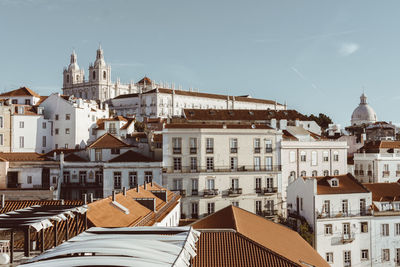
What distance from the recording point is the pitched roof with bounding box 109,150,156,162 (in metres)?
50.3

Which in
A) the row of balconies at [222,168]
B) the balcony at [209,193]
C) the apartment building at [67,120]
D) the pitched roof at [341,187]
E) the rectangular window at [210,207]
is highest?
the apartment building at [67,120]

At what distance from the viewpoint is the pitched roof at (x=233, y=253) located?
19406mm

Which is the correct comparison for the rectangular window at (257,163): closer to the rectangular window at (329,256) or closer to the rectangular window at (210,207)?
the rectangular window at (210,207)

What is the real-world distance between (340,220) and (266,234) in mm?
17476

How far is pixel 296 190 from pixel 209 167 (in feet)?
35.8

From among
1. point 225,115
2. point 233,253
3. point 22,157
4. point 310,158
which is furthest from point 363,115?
point 233,253

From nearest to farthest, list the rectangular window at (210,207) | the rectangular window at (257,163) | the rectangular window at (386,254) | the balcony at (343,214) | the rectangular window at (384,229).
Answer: the balcony at (343,214) < the rectangular window at (386,254) < the rectangular window at (384,229) < the rectangular window at (210,207) < the rectangular window at (257,163)

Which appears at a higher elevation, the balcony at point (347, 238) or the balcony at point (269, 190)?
the balcony at point (269, 190)

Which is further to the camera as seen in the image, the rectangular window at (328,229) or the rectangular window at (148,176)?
the rectangular window at (148,176)

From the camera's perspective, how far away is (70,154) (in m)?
57.6

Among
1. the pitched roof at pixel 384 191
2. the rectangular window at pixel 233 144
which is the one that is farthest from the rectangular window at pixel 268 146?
the pitched roof at pixel 384 191

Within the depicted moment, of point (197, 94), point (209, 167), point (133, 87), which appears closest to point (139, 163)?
point (209, 167)

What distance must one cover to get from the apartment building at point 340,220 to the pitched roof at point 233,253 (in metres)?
20.1

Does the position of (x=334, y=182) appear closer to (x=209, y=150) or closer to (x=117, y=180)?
(x=209, y=150)
